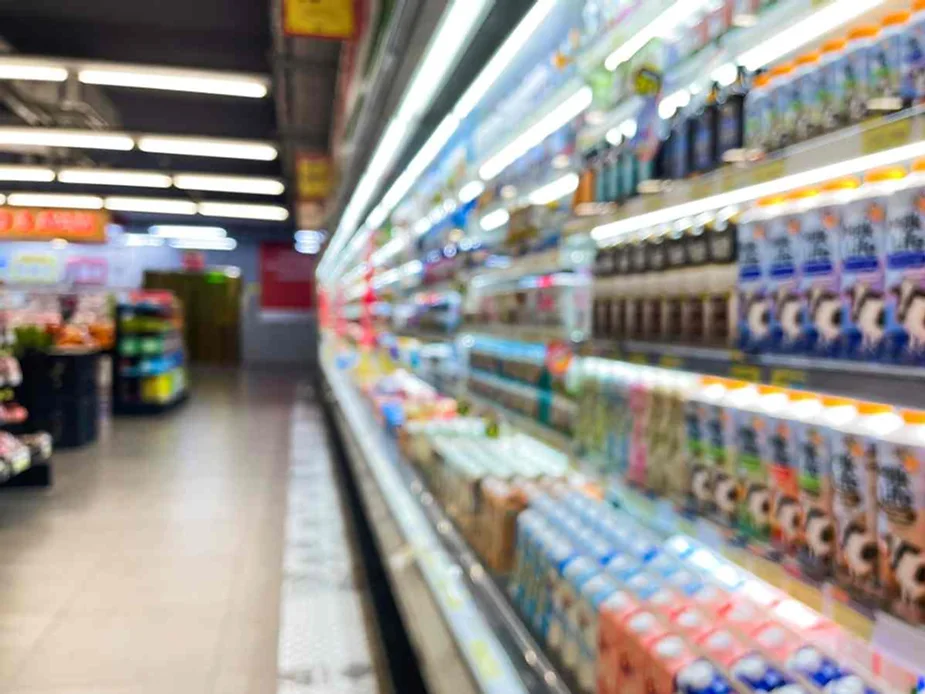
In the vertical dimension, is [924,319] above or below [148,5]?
below

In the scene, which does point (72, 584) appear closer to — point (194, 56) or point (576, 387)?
point (576, 387)

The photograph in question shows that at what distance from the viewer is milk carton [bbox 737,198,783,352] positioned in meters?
1.52

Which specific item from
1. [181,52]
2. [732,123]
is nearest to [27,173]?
[181,52]

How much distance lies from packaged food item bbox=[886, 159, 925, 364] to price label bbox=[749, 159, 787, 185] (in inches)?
6.3

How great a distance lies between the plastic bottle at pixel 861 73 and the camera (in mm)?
1276

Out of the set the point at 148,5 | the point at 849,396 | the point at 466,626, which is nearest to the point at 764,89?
the point at 849,396

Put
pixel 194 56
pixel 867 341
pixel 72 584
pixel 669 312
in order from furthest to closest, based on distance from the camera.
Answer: pixel 194 56, pixel 72 584, pixel 669 312, pixel 867 341

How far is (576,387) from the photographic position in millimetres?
2494

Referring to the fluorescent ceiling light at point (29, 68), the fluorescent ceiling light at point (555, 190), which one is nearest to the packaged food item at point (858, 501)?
the fluorescent ceiling light at point (555, 190)

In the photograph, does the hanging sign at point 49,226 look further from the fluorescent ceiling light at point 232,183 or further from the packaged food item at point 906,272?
the packaged food item at point 906,272

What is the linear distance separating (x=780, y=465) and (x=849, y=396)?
31 cm

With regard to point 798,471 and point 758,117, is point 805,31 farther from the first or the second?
point 798,471

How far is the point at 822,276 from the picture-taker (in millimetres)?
1384

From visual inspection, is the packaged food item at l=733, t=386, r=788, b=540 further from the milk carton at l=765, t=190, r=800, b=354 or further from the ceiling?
the ceiling
